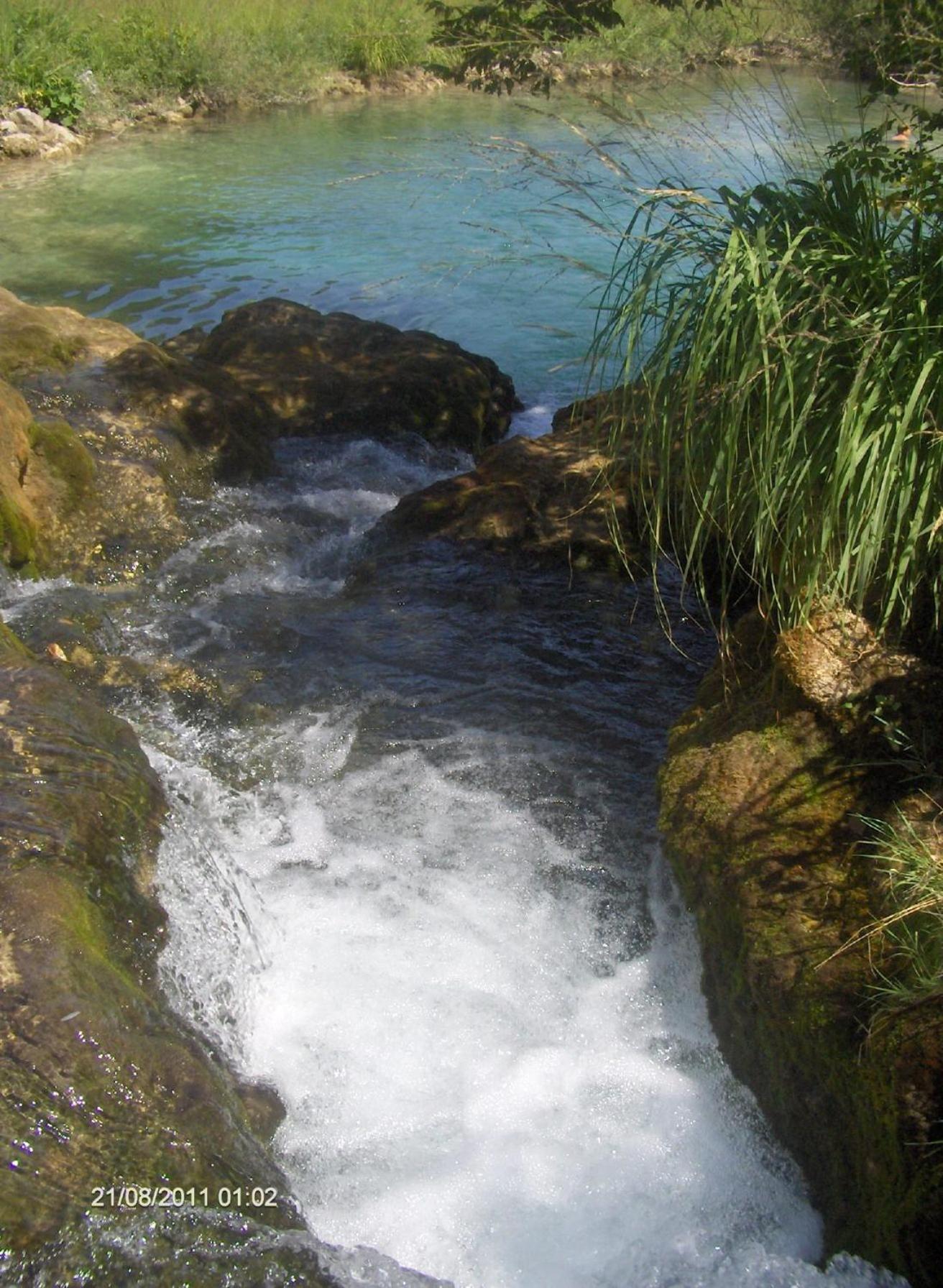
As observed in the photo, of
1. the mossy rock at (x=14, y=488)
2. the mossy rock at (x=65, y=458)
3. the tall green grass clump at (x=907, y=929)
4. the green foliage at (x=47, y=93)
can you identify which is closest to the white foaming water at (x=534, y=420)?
the mossy rock at (x=65, y=458)

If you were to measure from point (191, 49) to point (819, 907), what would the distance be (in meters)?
22.8

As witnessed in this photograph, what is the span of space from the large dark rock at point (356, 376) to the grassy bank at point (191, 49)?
1123cm

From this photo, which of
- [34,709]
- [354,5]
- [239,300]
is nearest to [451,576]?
[34,709]

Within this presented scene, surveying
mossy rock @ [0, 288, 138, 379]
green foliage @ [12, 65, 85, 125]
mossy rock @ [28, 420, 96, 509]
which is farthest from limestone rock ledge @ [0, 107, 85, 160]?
mossy rock @ [28, 420, 96, 509]

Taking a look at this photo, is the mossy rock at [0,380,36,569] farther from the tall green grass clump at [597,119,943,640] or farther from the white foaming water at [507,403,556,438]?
the white foaming water at [507,403,556,438]

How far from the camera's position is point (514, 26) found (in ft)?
17.1

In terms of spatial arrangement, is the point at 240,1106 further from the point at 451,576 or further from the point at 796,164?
the point at 796,164

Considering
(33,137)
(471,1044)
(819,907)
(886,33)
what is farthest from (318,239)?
(819,907)

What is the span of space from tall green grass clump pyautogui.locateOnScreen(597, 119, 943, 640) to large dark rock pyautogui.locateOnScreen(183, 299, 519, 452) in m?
4.48

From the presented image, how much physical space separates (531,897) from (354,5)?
2555 centimetres

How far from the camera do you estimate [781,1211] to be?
301cm

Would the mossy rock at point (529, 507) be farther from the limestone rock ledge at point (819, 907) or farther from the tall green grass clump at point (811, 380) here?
the tall green grass clump at point (811, 380)

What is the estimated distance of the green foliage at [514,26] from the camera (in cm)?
540

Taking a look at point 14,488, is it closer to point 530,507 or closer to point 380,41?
point 530,507
